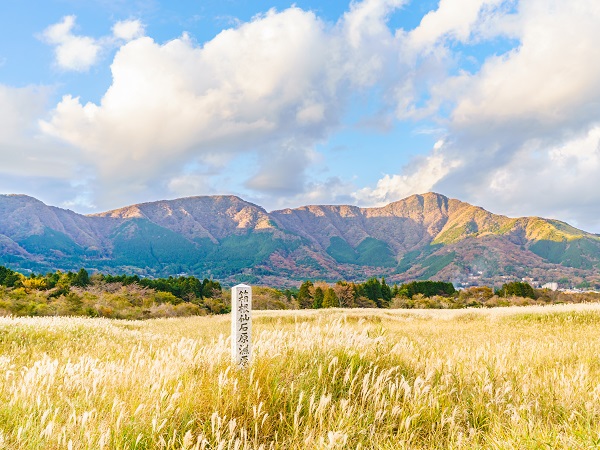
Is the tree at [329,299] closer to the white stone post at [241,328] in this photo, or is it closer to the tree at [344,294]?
the tree at [344,294]

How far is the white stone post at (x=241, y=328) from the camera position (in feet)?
17.2

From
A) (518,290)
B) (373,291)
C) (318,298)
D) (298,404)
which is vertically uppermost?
(298,404)

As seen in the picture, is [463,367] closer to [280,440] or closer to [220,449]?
[280,440]

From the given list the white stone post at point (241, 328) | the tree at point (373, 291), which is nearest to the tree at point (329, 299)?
the tree at point (373, 291)

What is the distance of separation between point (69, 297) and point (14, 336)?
124 ft

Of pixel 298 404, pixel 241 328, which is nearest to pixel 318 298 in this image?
pixel 241 328

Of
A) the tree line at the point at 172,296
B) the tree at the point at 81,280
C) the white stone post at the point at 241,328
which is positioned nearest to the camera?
the white stone post at the point at 241,328

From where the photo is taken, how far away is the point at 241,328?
Result: 5.35 meters

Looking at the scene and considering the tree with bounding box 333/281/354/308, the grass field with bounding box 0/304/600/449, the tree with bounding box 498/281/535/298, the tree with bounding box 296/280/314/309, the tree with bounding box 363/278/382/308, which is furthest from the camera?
the tree with bounding box 363/278/382/308

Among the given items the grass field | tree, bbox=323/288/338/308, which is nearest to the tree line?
tree, bbox=323/288/338/308

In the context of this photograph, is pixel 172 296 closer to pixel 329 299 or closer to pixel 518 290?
pixel 329 299

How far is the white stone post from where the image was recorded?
5.25 metres

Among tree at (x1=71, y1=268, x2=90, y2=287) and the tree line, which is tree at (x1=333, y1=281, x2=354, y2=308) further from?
tree at (x1=71, y1=268, x2=90, y2=287)

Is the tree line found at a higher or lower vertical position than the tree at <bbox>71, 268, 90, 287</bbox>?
lower
